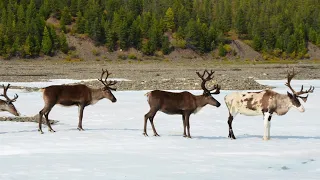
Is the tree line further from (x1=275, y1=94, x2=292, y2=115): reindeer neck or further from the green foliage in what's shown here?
(x1=275, y1=94, x2=292, y2=115): reindeer neck

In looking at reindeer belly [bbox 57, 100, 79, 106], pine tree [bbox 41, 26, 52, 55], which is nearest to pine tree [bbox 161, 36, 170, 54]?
pine tree [bbox 41, 26, 52, 55]

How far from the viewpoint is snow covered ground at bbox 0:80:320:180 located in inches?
388

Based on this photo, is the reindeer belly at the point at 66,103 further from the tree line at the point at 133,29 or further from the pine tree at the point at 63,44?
the pine tree at the point at 63,44

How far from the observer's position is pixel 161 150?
494 inches

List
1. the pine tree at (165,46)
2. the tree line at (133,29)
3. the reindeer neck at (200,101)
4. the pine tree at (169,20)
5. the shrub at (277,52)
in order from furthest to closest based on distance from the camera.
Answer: the pine tree at (169,20) < the shrub at (277,52) < the pine tree at (165,46) < the tree line at (133,29) < the reindeer neck at (200,101)

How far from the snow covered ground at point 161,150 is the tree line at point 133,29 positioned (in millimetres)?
98718

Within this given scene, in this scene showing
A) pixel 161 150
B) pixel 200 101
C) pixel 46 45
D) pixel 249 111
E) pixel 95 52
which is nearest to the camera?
pixel 161 150

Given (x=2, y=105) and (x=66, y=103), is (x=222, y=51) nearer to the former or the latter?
(x=2, y=105)

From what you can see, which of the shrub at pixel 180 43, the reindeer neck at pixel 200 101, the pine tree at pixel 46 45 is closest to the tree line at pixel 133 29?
the pine tree at pixel 46 45

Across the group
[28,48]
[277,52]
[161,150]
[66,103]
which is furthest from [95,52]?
[161,150]

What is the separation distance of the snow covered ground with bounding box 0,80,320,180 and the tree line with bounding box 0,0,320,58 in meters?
98.7

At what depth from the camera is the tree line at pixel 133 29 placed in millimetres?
118750

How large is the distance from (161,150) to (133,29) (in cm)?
11461

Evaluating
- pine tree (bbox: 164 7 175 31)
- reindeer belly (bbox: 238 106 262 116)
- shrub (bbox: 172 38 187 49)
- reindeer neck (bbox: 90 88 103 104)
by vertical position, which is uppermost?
pine tree (bbox: 164 7 175 31)
